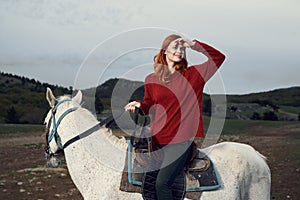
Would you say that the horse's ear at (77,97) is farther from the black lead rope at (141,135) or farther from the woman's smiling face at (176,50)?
the woman's smiling face at (176,50)

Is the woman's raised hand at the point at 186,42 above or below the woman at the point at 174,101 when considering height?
above

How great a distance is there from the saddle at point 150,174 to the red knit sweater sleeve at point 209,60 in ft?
2.76

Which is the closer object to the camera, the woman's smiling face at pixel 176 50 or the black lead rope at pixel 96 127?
Answer: the woman's smiling face at pixel 176 50

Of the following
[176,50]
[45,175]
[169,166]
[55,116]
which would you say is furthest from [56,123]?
[45,175]

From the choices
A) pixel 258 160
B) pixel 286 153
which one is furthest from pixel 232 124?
pixel 258 160

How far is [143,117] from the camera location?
15.9 ft

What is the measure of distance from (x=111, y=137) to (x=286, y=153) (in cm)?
1492

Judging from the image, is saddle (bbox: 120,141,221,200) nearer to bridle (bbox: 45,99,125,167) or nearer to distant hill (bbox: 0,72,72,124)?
bridle (bbox: 45,99,125,167)

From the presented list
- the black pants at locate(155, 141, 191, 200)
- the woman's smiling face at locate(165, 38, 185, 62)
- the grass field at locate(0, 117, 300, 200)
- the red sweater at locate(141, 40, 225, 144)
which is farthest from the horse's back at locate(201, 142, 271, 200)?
the grass field at locate(0, 117, 300, 200)

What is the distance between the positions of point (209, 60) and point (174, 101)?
62 cm

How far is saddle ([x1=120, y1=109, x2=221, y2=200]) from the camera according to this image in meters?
4.86

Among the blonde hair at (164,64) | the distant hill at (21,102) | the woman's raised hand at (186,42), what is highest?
the woman's raised hand at (186,42)

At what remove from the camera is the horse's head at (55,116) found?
17.3ft

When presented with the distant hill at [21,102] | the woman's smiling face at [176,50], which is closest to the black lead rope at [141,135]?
the woman's smiling face at [176,50]
